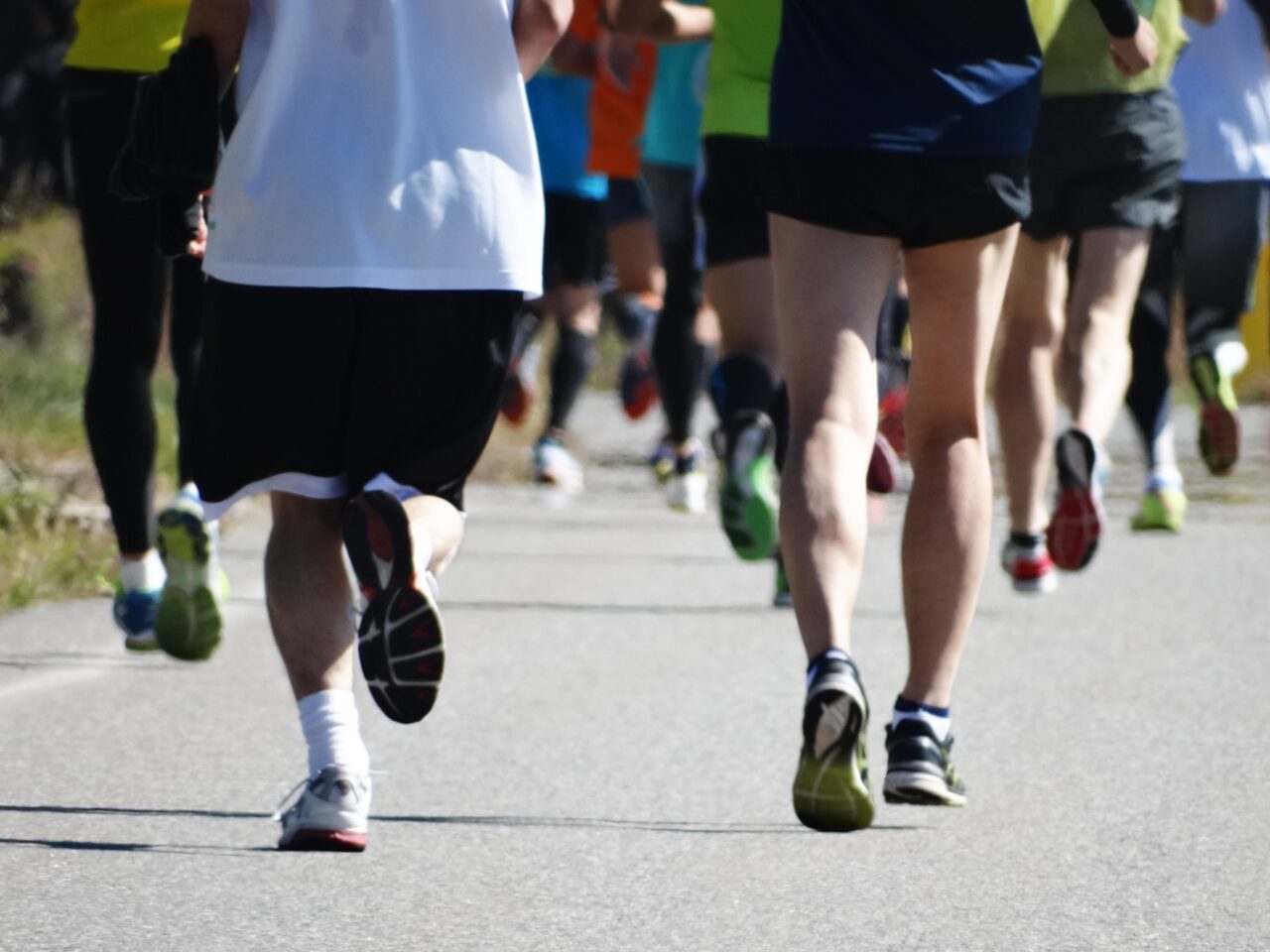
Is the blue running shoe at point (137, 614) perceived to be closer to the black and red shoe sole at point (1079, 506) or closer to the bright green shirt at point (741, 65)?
the bright green shirt at point (741, 65)

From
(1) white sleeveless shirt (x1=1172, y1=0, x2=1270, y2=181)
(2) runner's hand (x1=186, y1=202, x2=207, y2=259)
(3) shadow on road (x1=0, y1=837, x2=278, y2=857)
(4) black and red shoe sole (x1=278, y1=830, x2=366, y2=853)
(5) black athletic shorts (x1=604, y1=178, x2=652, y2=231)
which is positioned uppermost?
(2) runner's hand (x1=186, y1=202, x2=207, y2=259)

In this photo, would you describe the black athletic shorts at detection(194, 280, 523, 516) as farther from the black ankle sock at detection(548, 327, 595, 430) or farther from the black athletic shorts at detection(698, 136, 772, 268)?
the black ankle sock at detection(548, 327, 595, 430)

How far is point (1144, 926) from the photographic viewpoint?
12.8ft

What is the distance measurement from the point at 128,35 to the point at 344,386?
1565 mm

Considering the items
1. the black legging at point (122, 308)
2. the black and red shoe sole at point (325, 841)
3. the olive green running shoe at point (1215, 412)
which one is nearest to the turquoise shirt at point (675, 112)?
the olive green running shoe at point (1215, 412)

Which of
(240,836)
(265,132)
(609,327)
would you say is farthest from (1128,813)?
(609,327)

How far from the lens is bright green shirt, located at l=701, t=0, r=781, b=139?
6.46 meters

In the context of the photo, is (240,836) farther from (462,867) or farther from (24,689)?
(24,689)

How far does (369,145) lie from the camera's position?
13.8ft

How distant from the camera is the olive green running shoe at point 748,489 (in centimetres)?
689

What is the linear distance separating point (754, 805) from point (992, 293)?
986 millimetres

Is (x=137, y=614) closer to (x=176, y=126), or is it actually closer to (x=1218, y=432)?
(x=176, y=126)

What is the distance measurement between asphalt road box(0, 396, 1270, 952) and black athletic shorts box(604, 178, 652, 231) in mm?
2630

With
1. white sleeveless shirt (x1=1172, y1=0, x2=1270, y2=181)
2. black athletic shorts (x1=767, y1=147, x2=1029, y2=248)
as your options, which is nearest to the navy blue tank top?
black athletic shorts (x1=767, y1=147, x2=1029, y2=248)
